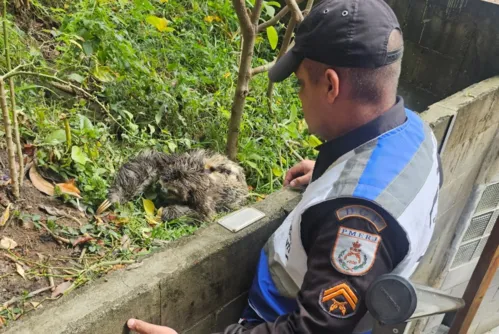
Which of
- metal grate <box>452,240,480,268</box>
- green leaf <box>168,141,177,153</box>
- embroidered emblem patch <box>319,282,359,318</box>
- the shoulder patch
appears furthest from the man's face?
metal grate <box>452,240,480,268</box>

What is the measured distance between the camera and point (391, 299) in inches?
59.3

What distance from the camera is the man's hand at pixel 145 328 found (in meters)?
1.92

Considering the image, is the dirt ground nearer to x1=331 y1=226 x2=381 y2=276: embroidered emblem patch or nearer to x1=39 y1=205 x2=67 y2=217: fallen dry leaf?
x1=39 y1=205 x2=67 y2=217: fallen dry leaf

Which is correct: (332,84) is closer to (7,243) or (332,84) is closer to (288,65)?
(288,65)

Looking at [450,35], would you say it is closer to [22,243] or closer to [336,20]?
[336,20]

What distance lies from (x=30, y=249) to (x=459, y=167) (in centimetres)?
362

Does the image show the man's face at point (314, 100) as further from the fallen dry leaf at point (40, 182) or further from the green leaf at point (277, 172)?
the green leaf at point (277, 172)

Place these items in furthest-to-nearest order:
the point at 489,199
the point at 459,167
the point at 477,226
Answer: the point at 477,226 < the point at 489,199 < the point at 459,167

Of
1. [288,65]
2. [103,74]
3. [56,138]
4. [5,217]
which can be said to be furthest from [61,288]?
[103,74]

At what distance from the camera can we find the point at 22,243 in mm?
2607

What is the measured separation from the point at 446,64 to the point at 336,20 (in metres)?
3.86

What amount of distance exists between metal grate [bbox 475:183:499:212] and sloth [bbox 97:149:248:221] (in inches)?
123

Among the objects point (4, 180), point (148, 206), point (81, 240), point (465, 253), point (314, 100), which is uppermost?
point (314, 100)

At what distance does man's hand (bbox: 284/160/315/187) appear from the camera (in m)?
2.87
